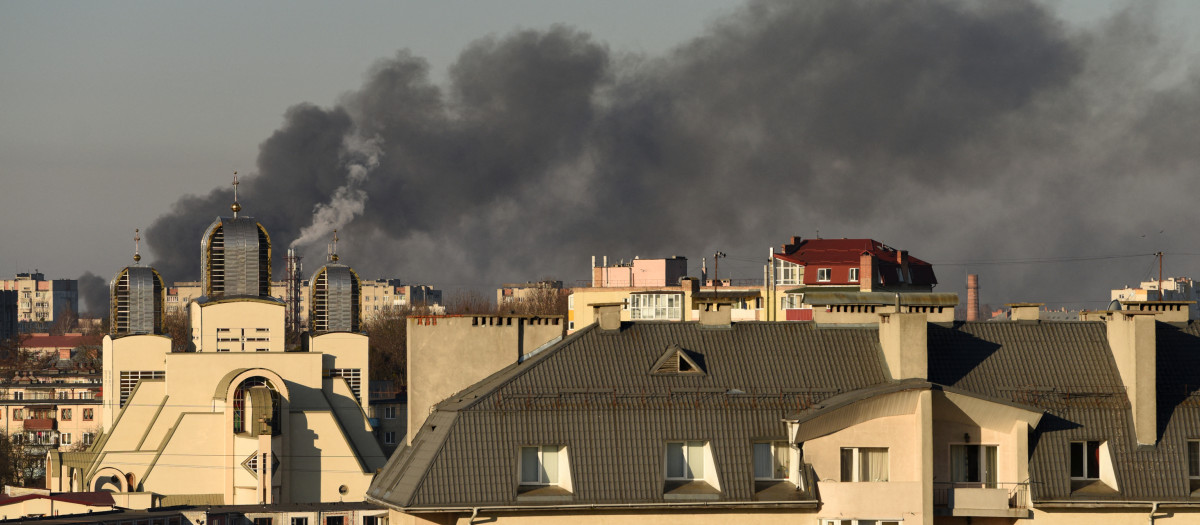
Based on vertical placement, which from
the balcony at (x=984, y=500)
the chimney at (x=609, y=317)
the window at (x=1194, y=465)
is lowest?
the balcony at (x=984, y=500)

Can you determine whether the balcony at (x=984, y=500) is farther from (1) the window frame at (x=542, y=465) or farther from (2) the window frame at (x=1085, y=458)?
(1) the window frame at (x=542, y=465)

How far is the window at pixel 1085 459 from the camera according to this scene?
31.0 meters

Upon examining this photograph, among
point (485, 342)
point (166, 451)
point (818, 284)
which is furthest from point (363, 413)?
point (485, 342)

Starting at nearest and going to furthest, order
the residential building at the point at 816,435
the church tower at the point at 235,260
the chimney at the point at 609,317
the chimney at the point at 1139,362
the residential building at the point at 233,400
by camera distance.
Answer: the residential building at the point at 816,435 → the chimney at the point at 1139,362 → the chimney at the point at 609,317 → the residential building at the point at 233,400 → the church tower at the point at 235,260

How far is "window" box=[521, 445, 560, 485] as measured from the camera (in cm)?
2983

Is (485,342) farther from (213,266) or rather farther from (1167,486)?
(213,266)

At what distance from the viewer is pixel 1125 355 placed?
3228cm

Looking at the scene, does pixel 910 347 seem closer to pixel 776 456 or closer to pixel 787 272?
pixel 776 456

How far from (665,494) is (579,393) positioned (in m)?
2.51

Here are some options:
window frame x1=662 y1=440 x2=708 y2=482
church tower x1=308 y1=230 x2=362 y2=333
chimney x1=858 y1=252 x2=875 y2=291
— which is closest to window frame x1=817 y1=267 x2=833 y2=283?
chimney x1=858 y1=252 x2=875 y2=291

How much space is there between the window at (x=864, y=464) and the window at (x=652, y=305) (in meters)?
75.0

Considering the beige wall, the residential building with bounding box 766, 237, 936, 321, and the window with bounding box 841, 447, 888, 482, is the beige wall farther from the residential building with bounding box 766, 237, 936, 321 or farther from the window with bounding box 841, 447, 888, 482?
the residential building with bounding box 766, 237, 936, 321

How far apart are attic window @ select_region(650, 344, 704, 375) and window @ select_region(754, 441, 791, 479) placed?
7.07 feet

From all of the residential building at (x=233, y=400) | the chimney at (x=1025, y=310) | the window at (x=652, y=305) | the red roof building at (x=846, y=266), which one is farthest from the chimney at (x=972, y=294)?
the chimney at (x=1025, y=310)
